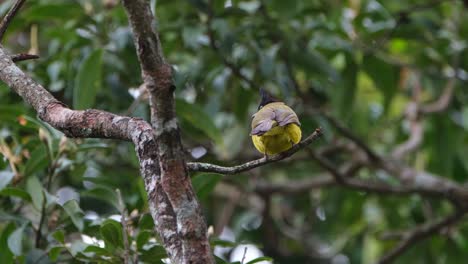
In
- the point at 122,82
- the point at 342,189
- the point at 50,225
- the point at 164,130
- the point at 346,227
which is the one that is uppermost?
the point at 164,130

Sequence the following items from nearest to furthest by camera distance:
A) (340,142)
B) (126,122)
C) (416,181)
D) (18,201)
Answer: (126,122), (18,201), (416,181), (340,142)

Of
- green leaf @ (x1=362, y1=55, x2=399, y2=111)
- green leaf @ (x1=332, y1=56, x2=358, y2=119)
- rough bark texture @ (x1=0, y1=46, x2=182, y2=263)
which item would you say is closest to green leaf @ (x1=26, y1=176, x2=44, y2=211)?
rough bark texture @ (x1=0, y1=46, x2=182, y2=263)

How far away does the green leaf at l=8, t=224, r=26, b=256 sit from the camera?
2.26 metres

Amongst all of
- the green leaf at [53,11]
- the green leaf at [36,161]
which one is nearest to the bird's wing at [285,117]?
the green leaf at [36,161]

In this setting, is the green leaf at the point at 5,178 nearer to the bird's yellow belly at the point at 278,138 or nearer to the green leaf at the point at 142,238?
the green leaf at the point at 142,238

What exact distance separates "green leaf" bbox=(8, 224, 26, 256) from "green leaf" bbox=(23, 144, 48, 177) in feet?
1.21

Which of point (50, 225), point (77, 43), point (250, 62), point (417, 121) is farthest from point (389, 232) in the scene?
point (50, 225)

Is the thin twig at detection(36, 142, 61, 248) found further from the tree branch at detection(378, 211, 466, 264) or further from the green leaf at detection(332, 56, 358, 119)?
the tree branch at detection(378, 211, 466, 264)

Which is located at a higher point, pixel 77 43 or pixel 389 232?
pixel 77 43

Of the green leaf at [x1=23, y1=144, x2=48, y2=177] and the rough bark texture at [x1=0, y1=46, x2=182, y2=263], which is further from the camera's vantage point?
the green leaf at [x1=23, y1=144, x2=48, y2=177]

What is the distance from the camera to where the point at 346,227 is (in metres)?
5.25

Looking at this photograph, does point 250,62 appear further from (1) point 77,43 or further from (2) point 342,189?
(2) point 342,189

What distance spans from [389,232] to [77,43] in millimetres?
2262

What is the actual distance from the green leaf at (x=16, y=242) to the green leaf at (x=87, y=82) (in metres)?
0.73
